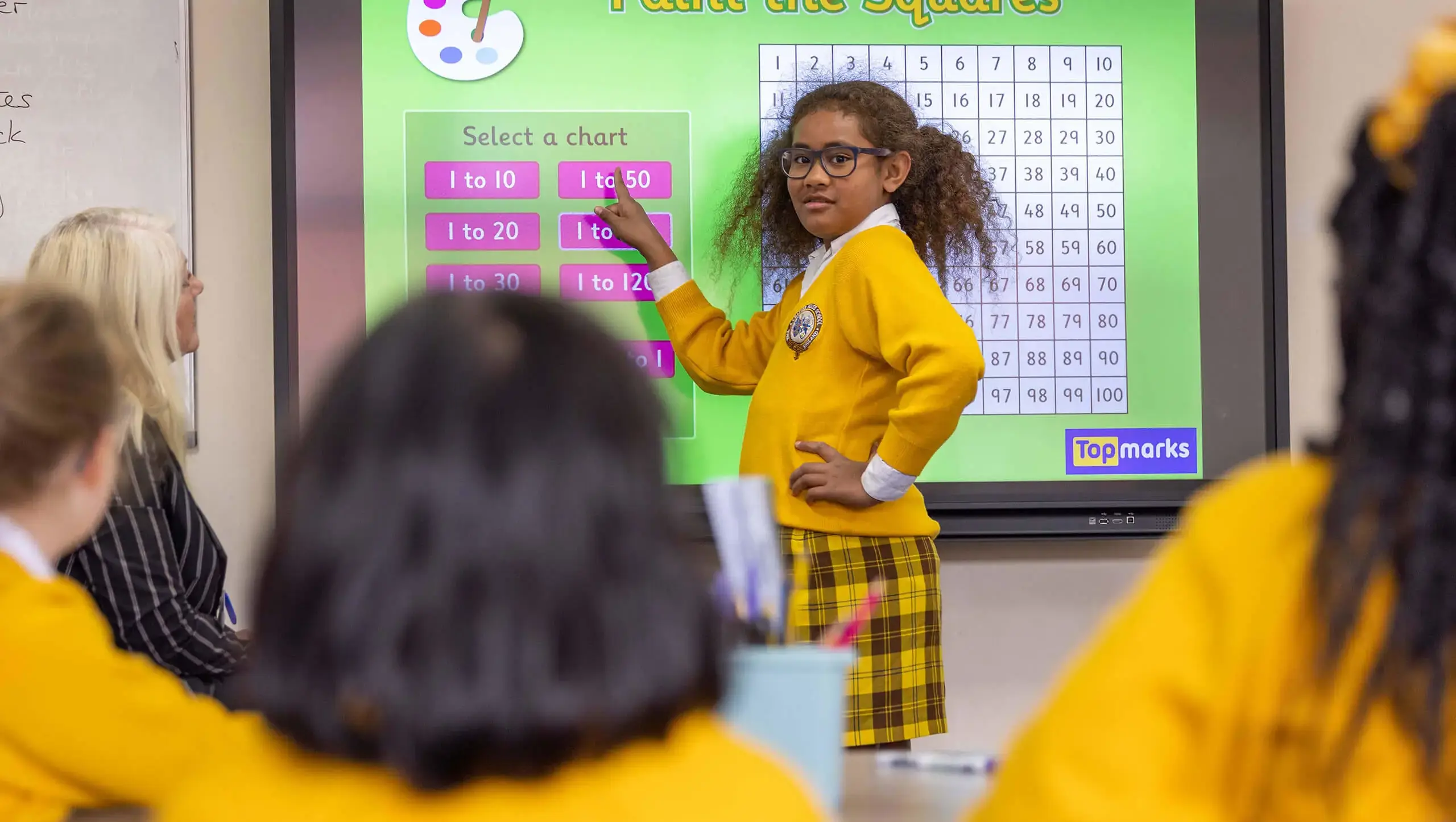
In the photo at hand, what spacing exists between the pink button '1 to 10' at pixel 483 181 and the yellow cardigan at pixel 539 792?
1904 millimetres

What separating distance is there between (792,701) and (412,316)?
41cm

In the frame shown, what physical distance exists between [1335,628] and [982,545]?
2001mm

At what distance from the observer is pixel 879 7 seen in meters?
2.45

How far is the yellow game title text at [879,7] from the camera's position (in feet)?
7.99

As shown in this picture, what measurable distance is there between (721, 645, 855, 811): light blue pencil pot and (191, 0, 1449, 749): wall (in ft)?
5.61

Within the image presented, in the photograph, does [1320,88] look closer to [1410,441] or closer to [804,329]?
[804,329]

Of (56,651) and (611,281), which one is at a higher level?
(611,281)

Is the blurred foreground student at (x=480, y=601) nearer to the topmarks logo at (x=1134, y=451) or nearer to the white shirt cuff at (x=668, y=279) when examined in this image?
the white shirt cuff at (x=668, y=279)

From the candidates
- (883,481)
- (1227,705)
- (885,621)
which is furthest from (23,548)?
(885,621)

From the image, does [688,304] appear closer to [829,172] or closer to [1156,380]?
[829,172]

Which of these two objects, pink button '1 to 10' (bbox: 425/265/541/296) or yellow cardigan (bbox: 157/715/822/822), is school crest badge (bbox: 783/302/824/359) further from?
yellow cardigan (bbox: 157/715/822/822)

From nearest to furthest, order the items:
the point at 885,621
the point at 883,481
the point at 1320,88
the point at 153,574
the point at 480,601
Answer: the point at 480,601 < the point at 153,574 < the point at 883,481 < the point at 885,621 < the point at 1320,88

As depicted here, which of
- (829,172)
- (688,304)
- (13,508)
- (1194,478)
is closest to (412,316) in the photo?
(13,508)

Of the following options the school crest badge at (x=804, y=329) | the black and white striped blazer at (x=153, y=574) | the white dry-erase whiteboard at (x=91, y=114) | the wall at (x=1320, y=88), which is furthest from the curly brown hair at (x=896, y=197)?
the black and white striped blazer at (x=153, y=574)
